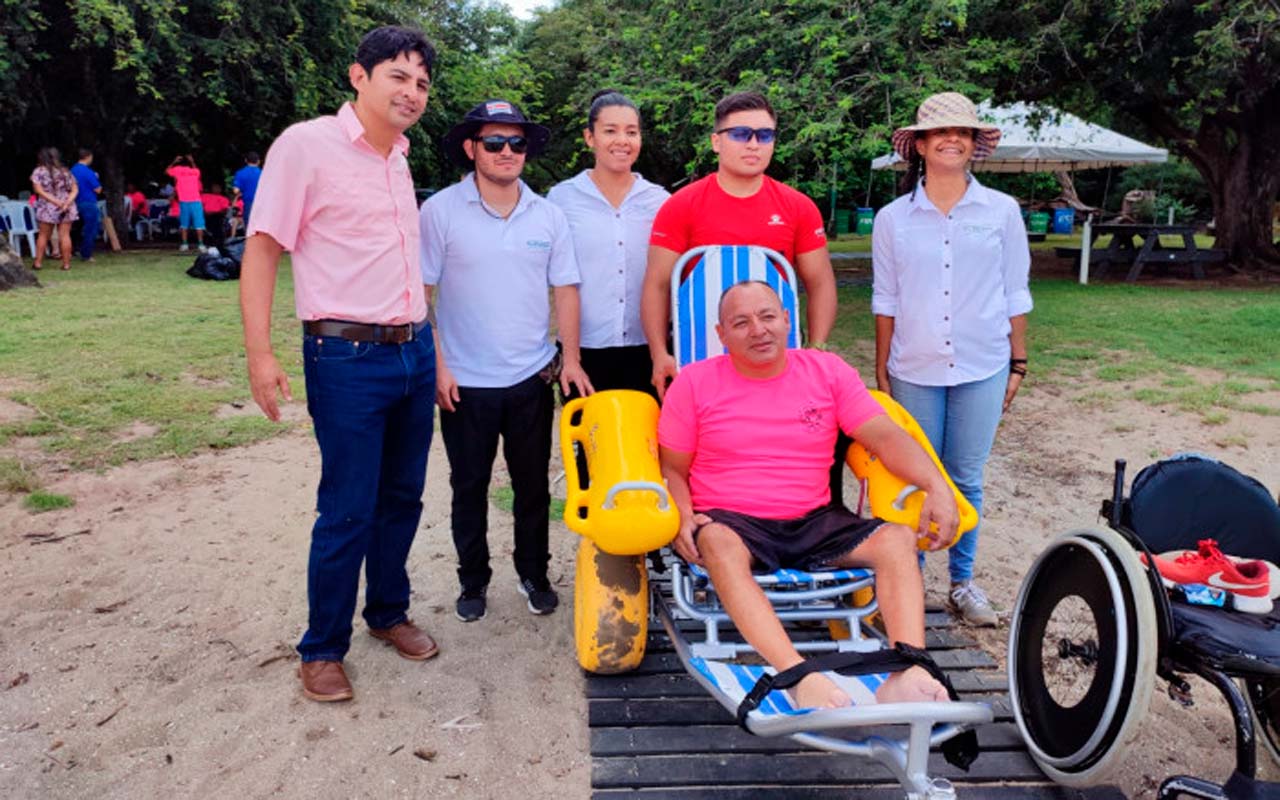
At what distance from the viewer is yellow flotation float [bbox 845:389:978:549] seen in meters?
2.93

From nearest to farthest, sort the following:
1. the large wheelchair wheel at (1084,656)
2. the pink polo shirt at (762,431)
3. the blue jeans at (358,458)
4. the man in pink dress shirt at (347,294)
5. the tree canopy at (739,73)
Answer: the large wheelchair wheel at (1084,656) → the man in pink dress shirt at (347,294) → the blue jeans at (358,458) → the pink polo shirt at (762,431) → the tree canopy at (739,73)

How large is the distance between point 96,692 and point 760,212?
289 cm

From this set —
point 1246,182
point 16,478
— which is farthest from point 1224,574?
point 1246,182

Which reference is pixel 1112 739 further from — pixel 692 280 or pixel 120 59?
pixel 120 59

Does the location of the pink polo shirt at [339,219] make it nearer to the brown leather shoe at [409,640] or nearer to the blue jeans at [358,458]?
the blue jeans at [358,458]

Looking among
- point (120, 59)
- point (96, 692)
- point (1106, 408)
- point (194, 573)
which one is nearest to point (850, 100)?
point (1106, 408)

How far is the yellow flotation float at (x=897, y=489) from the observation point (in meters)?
2.93

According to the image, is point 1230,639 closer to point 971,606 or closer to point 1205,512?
point 1205,512

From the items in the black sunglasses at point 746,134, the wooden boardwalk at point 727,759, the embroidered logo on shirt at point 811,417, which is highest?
the black sunglasses at point 746,134

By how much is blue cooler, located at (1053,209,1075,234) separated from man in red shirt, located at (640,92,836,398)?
2821 centimetres

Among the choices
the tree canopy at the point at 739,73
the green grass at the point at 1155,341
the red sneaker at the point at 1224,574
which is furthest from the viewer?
the tree canopy at the point at 739,73

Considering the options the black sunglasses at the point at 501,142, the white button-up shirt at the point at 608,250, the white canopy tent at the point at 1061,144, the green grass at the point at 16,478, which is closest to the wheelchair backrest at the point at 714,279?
the white button-up shirt at the point at 608,250

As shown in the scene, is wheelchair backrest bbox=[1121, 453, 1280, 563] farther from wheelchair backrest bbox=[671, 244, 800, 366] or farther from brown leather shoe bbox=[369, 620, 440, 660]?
brown leather shoe bbox=[369, 620, 440, 660]

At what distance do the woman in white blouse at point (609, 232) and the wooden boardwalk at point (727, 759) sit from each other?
1.35 meters
